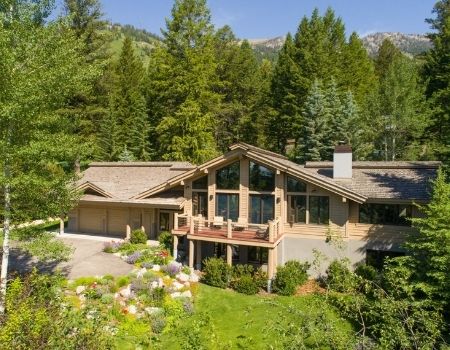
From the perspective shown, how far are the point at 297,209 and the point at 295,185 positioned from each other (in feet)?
4.53

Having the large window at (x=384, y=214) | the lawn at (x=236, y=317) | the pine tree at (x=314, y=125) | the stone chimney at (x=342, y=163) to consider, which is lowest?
A: the lawn at (x=236, y=317)

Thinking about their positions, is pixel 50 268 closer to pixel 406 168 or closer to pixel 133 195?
pixel 133 195

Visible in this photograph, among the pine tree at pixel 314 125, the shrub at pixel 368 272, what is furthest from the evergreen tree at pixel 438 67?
the shrub at pixel 368 272

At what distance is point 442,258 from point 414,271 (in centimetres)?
130

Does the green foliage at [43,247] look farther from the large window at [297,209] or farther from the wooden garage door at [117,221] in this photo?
the large window at [297,209]

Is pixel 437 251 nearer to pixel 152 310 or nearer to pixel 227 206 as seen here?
pixel 227 206

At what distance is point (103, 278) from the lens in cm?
1977

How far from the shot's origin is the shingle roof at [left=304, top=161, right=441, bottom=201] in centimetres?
2069

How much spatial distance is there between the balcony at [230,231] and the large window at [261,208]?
0.68m

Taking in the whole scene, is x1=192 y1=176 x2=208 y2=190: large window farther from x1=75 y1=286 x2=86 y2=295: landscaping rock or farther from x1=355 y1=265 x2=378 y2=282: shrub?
x1=355 y1=265 x2=378 y2=282: shrub

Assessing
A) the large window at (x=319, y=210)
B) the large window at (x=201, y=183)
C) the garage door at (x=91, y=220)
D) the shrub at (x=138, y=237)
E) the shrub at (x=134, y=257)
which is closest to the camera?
the large window at (x=319, y=210)

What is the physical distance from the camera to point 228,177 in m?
23.6

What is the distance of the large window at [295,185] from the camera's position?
22.2 m

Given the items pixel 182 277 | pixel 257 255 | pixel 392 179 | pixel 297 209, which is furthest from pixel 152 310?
pixel 392 179
